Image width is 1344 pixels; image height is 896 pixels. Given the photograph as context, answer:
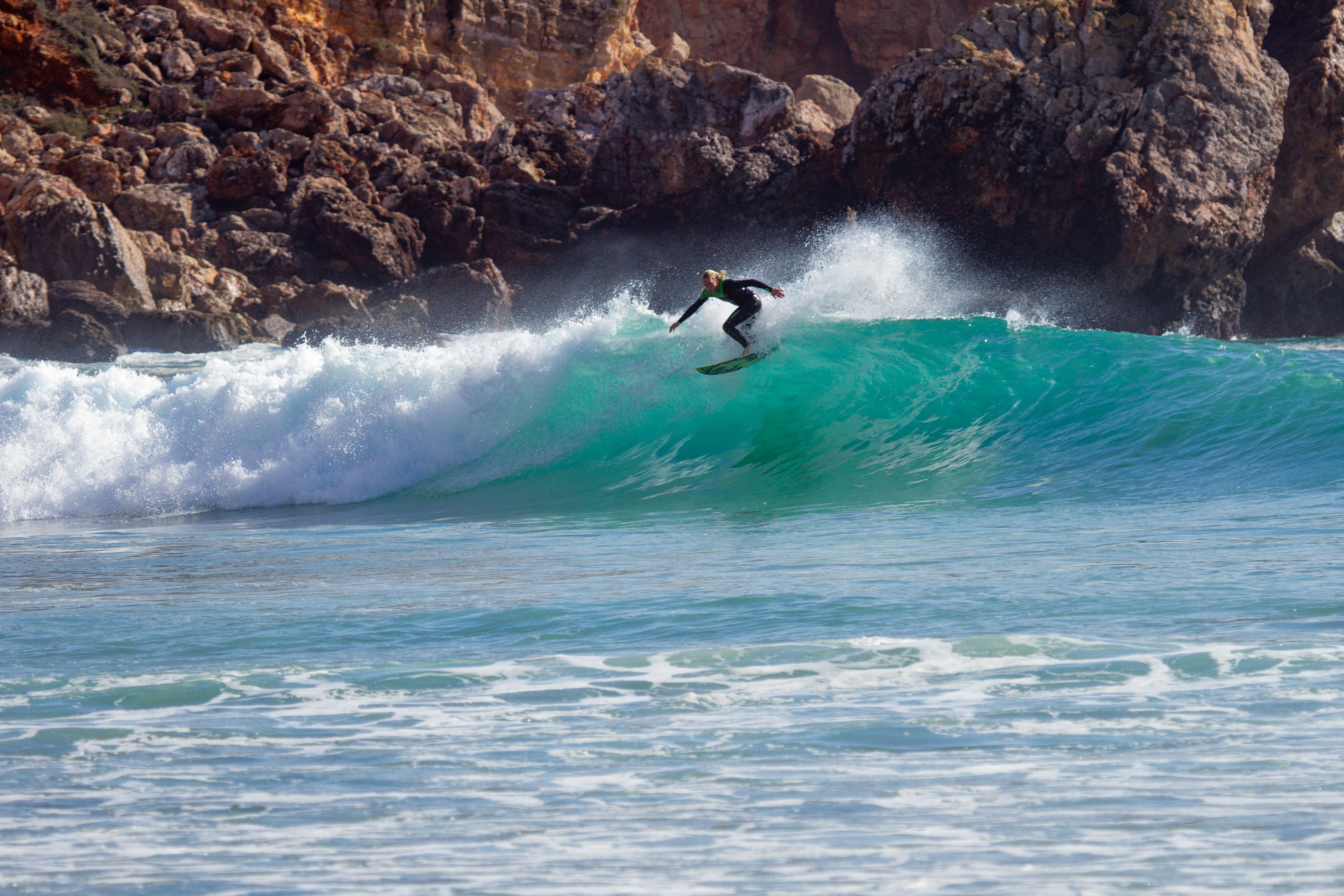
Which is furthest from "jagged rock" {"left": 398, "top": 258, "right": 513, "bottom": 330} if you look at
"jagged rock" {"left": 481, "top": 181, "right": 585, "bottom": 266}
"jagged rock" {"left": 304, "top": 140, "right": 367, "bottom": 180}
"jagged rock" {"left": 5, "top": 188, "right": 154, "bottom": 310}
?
"jagged rock" {"left": 5, "top": 188, "right": 154, "bottom": 310}

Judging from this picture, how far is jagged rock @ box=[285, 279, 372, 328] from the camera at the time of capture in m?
25.9

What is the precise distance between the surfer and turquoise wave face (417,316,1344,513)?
0.54 metres

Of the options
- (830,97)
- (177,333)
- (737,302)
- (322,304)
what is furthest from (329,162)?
(737,302)

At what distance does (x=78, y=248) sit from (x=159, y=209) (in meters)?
5.78

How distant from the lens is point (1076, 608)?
14.1 feet

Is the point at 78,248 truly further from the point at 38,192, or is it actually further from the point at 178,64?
the point at 178,64

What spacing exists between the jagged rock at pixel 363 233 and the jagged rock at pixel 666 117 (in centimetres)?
238

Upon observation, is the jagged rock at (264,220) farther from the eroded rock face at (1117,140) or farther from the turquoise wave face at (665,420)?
the turquoise wave face at (665,420)

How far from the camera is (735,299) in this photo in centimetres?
1117

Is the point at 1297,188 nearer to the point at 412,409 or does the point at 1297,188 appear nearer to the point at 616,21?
the point at 412,409

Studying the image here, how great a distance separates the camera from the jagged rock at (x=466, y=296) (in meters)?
27.0

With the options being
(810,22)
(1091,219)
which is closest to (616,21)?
(810,22)

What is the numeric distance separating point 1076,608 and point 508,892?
289 centimetres

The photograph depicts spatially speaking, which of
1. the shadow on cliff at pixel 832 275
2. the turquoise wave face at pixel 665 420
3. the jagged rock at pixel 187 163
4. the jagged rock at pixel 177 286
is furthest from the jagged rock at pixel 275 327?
the turquoise wave face at pixel 665 420
